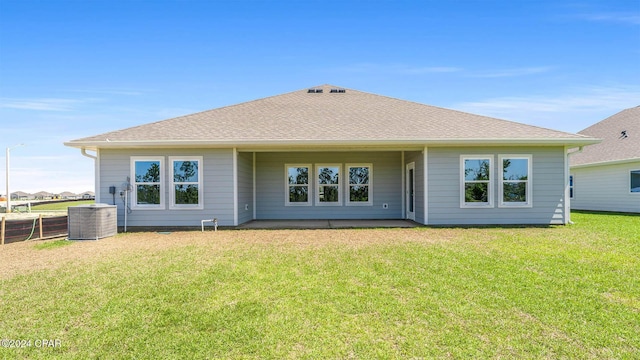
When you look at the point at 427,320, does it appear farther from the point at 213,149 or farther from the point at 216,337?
the point at 213,149

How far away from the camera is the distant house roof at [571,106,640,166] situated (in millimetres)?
14859

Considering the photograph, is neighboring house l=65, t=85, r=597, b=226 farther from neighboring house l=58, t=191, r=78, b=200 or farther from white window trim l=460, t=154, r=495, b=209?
neighboring house l=58, t=191, r=78, b=200

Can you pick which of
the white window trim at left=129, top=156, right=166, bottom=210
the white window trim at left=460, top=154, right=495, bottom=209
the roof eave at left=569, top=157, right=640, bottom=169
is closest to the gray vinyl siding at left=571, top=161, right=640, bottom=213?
the roof eave at left=569, top=157, right=640, bottom=169

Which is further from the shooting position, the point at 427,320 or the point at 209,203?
the point at 209,203

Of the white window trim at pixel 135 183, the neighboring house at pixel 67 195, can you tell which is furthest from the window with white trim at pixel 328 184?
the neighboring house at pixel 67 195

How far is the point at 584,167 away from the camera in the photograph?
16.5 metres

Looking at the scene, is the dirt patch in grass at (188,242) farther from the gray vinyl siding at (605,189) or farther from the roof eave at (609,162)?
the gray vinyl siding at (605,189)

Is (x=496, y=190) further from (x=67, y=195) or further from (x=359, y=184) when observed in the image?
(x=67, y=195)

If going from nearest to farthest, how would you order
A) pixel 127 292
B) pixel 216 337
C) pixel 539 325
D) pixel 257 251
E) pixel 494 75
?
pixel 216 337, pixel 539 325, pixel 127 292, pixel 257 251, pixel 494 75

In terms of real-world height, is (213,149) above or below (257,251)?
above

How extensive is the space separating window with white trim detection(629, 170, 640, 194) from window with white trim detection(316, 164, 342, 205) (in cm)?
1261

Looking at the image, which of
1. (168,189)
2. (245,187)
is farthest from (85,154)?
(245,187)

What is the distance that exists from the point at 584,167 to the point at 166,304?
64.1ft

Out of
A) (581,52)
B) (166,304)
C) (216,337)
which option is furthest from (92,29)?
(581,52)
